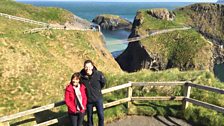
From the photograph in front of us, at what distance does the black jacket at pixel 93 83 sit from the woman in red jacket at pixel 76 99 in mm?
186

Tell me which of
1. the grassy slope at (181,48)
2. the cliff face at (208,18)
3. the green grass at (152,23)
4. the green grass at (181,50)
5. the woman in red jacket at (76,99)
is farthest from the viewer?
the cliff face at (208,18)

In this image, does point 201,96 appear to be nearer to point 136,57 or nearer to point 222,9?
point 136,57

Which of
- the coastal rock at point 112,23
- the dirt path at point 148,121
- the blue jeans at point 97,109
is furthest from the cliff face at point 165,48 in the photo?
the coastal rock at point 112,23

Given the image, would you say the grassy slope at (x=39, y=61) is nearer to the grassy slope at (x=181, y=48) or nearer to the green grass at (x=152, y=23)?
the grassy slope at (x=181, y=48)

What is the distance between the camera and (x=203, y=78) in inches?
628

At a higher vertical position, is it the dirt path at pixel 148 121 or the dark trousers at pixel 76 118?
the dark trousers at pixel 76 118

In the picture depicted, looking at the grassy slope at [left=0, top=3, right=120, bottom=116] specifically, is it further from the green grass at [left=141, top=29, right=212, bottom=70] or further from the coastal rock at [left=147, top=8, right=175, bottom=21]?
the coastal rock at [left=147, top=8, right=175, bottom=21]

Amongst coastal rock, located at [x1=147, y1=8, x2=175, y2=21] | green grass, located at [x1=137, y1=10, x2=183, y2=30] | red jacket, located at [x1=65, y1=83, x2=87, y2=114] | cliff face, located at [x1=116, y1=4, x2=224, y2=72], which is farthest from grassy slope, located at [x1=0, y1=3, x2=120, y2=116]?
coastal rock, located at [x1=147, y1=8, x2=175, y2=21]

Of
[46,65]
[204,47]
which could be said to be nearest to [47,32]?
[46,65]

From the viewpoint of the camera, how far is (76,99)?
1002cm

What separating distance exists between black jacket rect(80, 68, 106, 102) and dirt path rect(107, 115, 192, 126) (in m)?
2.12

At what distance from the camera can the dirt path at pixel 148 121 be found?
12070 mm

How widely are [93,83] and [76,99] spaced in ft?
2.30

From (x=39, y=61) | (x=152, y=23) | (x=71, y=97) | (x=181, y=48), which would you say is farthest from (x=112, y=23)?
(x=71, y=97)
